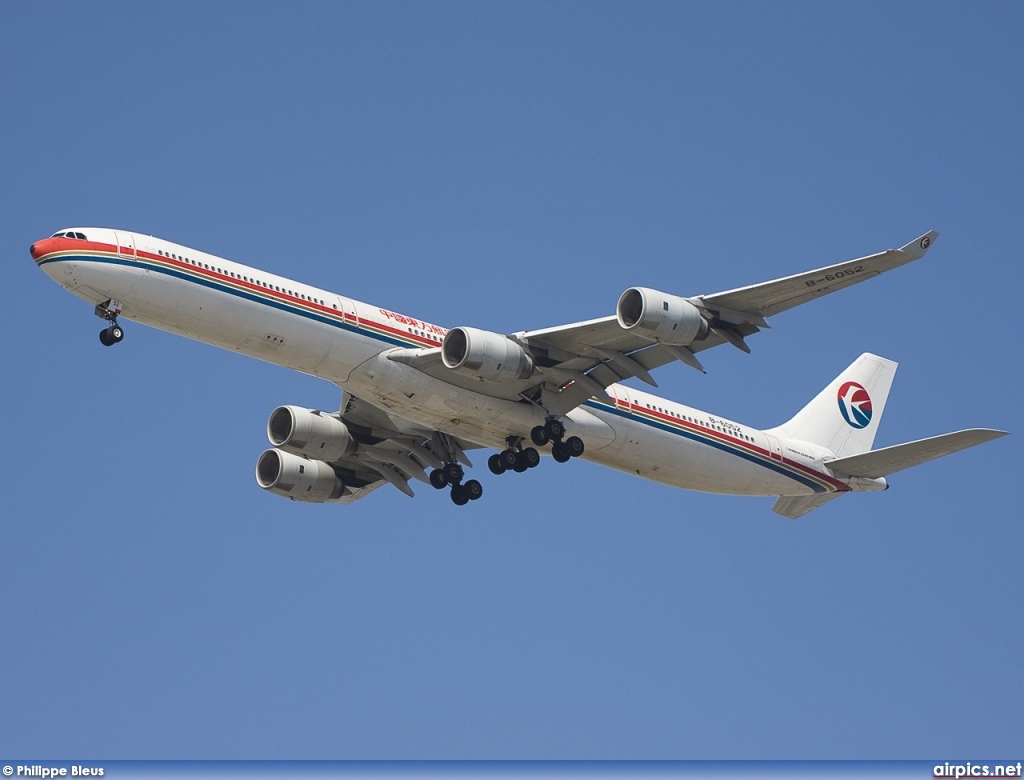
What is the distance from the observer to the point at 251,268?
37156 mm

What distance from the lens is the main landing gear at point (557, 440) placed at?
4009cm

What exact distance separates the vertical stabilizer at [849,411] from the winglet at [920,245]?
14465 millimetres

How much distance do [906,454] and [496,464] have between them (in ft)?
40.4

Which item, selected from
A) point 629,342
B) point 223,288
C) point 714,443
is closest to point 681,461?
point 714,443

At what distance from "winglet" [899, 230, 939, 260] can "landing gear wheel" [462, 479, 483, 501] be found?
51.3 ft

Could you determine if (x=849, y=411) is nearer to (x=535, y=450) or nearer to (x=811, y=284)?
(x=535, y=450)

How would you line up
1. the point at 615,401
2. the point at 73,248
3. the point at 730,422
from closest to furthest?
1. the point at 73,248
2. the point at 615,401
3. the point at 730,422

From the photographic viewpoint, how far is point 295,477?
45719mm

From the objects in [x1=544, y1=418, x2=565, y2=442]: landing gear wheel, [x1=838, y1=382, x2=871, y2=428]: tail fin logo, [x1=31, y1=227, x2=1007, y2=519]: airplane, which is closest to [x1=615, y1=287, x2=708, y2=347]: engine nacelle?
[x1=31, y1=227, x2=1007, y2=519]: airplane

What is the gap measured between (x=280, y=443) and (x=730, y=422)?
1369 centimetres

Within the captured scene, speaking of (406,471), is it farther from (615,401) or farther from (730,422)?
(730,422)

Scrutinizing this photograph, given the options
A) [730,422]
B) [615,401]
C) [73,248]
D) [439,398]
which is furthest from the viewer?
[730,422]

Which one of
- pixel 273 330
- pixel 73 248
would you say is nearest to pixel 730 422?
pixel 273 330

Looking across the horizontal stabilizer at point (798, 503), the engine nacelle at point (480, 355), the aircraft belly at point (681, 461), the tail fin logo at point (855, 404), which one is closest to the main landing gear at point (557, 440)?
the aircraft belly at point (681, 461)
